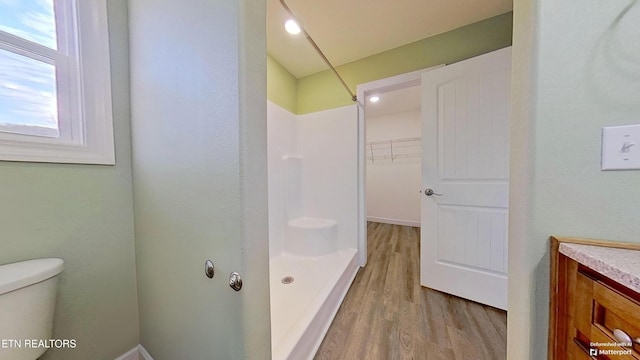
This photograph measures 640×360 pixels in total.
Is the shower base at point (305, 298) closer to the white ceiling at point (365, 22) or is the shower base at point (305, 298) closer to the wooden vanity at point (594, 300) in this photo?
the wooden vanity at point (594, 300)

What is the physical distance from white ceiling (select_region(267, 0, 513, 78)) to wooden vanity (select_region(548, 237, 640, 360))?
5.80ft

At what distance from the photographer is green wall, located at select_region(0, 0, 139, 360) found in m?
0.80

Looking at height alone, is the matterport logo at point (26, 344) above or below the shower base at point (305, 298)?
above

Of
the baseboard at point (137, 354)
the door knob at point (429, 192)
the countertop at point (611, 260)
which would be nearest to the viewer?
the countertop at point (611, 260)

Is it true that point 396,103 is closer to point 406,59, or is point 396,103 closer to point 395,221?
point 406,59

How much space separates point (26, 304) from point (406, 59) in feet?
9.05

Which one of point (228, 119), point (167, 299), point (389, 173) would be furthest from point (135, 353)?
point (389, 173)

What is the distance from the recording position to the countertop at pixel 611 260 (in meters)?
0.38

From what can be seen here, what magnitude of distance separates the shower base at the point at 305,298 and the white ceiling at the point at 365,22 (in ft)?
6.96

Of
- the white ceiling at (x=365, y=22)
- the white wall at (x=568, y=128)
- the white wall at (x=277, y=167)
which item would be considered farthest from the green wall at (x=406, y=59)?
the white wall at (x=568, y=128)

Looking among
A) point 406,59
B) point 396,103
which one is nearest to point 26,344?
point 406,59

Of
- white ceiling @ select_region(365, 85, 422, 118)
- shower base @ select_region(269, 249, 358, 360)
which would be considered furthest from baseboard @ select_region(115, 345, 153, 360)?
white ceiling @ select_region(365, 85, 422, 118)

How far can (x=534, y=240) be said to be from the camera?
1.87 ft

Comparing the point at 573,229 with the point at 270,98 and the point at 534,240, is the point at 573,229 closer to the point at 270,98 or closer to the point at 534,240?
the point at 534,240
